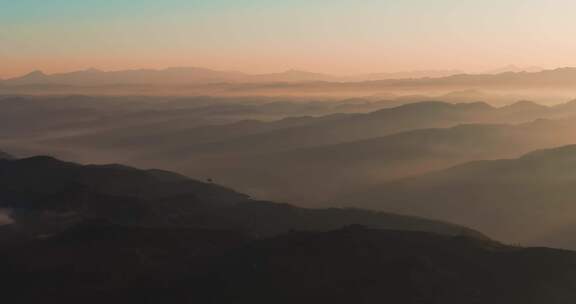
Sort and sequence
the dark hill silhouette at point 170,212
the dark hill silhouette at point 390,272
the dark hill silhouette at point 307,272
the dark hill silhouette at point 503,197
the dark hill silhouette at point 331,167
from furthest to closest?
the dark hill silhouette at point 331,167
the dark hill silhouette at point 503,197
the dark hill silhouette at point 170,212
the dark hill silhouette at point 307,272
the dark hill silhouette at point 390,272

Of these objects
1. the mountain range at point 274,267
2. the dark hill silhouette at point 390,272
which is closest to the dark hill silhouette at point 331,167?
the mountain range at point 274,267

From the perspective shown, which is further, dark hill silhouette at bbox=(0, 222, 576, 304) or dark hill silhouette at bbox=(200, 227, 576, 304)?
dark hill silhouette at bbox=(0, 222, 576, 304)

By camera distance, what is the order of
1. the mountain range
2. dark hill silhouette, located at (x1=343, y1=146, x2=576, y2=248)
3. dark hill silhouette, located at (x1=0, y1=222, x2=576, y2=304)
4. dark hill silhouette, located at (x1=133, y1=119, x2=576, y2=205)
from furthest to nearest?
dark hill silhouette, located at (x1=133, y1=119, x2=576, y2=205) → dark hill silhouette, located at (x1=343, y1=146, x2=576, y2=248) → the mountain range → dark hill silhouette, located at (x1=0, y1=222, x2=576, y2=304)

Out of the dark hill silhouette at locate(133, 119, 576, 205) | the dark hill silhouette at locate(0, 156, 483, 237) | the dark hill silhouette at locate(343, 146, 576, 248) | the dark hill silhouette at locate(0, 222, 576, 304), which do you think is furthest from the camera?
the dark hill silhouette at locate(133, 119, 576, 205)

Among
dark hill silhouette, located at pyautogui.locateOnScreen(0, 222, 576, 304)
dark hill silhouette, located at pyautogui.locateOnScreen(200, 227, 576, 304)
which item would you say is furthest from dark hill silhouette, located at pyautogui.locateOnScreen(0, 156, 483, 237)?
dark hill silhouette, located at pyautogui.locateOnScreen(200, 227, 576, 304)

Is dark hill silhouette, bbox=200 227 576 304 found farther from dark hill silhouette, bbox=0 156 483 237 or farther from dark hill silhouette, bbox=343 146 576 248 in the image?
dark hill silhouette, bbox=343 146 576 248

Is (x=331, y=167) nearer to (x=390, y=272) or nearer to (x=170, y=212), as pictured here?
(x=170, y=212)

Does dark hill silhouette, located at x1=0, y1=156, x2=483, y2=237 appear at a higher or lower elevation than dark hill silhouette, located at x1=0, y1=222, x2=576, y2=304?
lower

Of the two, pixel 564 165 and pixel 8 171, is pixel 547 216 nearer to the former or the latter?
pixel 564 165

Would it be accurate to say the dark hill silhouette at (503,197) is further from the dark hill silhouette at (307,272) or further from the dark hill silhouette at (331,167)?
the dark hill silhouette at (307,272)
